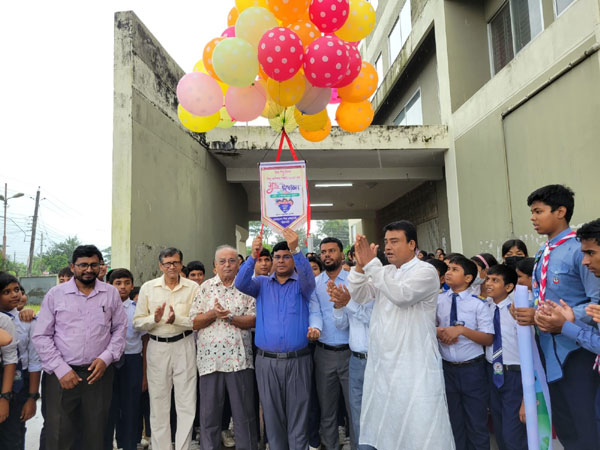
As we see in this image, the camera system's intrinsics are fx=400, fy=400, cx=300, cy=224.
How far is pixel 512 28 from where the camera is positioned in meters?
7.08

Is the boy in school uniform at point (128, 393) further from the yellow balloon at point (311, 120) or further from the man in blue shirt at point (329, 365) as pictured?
the yellow balloon at point (311, 120)

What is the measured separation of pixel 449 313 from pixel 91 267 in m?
2.76

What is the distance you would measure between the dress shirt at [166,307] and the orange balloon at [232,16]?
263 centimetres

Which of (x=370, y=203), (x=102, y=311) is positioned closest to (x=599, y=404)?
(x=102, y=311)

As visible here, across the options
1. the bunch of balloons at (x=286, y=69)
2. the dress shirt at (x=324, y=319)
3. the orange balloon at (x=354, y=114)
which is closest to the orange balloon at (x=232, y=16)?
the bunch of balloons at (x=286, y=69)

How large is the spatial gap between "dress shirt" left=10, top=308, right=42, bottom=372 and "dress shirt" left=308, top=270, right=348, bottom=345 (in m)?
2.11

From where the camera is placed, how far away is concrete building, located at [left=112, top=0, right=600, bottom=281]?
4863mm

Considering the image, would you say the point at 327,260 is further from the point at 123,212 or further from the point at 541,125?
the point at 541,125

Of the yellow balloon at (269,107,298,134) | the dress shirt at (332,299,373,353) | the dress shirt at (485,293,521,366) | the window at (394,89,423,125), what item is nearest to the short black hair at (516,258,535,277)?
the dress shirt at (485,293,521,366)

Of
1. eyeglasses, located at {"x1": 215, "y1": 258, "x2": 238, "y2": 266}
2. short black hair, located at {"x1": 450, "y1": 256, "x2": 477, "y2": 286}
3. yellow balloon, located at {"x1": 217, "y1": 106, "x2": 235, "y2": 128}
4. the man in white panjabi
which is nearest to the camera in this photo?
the man in white panjabi

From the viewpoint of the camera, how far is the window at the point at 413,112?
10.8 m

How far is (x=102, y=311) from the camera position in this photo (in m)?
3.03

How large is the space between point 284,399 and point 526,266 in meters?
2.04

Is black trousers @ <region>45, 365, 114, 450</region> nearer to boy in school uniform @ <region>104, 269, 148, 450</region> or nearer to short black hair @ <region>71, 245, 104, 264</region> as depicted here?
boy in school uniform @ <region>104, 269, 148, 450</region>
